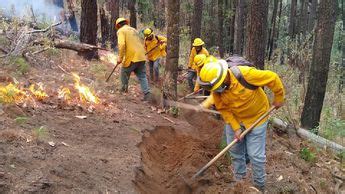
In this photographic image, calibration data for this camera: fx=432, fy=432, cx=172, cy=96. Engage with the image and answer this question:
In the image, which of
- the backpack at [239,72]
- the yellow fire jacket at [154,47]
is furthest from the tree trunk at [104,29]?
the backpack at [239,72]

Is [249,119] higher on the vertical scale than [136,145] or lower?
higher

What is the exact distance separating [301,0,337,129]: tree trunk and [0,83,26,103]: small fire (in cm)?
643

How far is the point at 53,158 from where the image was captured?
17.3 ft

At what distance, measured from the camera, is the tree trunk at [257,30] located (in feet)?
29.0

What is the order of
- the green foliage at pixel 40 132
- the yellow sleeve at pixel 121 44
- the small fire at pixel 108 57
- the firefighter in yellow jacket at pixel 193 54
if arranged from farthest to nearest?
the small fire at pixel 108 57, the firefighter in yellow jacket at pixel 193 54, the yellow sleeve at pixel 121 44, the green foliage at pixel 40 132

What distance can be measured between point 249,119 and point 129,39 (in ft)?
15.8

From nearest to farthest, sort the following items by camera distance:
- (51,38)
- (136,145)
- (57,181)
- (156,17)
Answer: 1. (57,181)
2. (136,145)
3. (51,38)
4. (156,17)

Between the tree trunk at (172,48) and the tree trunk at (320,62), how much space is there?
317cm

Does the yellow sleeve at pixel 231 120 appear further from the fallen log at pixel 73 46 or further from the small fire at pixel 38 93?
the fallen log at pixel 73 46

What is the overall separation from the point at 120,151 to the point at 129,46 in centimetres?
405

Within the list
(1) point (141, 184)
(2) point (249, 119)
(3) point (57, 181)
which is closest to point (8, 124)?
(3) point (57, 181)

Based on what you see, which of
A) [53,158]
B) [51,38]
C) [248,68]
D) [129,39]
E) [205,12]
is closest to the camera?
[53,158]

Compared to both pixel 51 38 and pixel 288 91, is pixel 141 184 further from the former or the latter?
pixel 288 91

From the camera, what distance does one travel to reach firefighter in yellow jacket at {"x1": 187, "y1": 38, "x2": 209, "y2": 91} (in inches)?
487
